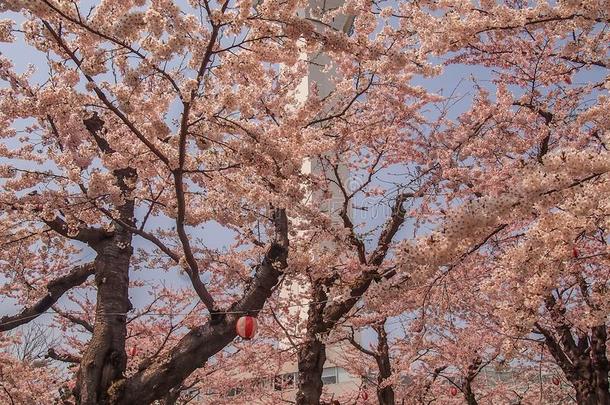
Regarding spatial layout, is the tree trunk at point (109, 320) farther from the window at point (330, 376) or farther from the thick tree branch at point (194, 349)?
the window at point (330, 376)

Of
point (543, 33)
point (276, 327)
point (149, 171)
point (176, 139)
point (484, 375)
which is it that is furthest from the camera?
point (484, 375)

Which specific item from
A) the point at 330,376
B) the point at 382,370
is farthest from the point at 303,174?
the point at 330,376

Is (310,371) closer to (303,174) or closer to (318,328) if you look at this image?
(318,328)

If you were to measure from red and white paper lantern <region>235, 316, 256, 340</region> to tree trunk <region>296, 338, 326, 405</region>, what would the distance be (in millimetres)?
1625

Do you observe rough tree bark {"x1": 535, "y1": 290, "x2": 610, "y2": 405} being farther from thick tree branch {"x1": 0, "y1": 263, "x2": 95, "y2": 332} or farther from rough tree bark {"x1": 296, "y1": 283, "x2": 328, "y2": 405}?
thick tree branch {"x1": 0, "y1": 263, "x2": 95, "y2": 332}

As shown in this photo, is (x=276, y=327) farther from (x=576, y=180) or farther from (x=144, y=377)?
(x=576, y=180)

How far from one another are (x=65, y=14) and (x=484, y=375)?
16.0 m

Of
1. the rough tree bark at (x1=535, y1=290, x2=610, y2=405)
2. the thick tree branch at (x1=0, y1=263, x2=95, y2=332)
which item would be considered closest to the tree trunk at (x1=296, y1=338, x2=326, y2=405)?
the thick tree branch at (x1=0, y1=263, x2=95, y2=332)

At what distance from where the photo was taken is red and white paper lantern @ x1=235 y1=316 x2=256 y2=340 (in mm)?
4918

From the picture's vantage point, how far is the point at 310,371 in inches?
255

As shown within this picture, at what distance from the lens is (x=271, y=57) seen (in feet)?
14.2

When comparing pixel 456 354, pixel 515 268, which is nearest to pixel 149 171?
pixel 515 268

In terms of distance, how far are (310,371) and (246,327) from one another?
1.93m

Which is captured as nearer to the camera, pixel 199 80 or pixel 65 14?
Result: pixel 65 14
